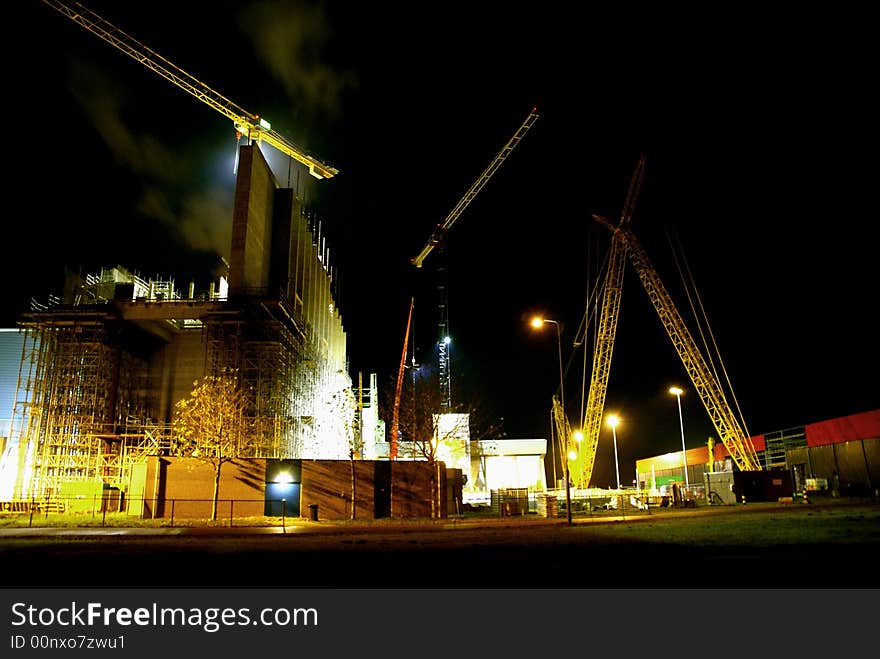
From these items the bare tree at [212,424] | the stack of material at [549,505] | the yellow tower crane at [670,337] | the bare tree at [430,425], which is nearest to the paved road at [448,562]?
the stack of material at [549,505]

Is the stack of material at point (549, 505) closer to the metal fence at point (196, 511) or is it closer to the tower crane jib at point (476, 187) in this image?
the metal fence at point (196, 511)

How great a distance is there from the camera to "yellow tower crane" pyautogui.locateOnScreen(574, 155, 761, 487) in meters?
62.2

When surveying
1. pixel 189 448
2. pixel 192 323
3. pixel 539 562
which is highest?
pixel 192 323

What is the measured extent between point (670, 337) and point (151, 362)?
52.4 meters

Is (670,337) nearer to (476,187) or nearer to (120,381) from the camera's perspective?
(476,187)

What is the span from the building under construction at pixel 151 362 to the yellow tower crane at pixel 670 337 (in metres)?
32.3

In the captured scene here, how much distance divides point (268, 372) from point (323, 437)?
19.0 meters

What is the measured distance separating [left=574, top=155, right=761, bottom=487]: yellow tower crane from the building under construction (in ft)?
106

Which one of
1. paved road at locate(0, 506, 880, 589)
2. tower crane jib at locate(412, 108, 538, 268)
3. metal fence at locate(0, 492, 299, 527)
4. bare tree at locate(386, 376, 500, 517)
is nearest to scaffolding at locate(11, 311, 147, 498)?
metal fence at locate(0, 492, 299, 527)

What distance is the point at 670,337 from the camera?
67.2 meters

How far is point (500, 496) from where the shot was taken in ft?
145

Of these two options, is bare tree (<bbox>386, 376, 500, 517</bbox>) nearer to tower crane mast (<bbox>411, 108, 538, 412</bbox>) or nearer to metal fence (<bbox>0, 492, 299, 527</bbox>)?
metal fence (<bbox>0, 492, 299, 527</bbox>)
